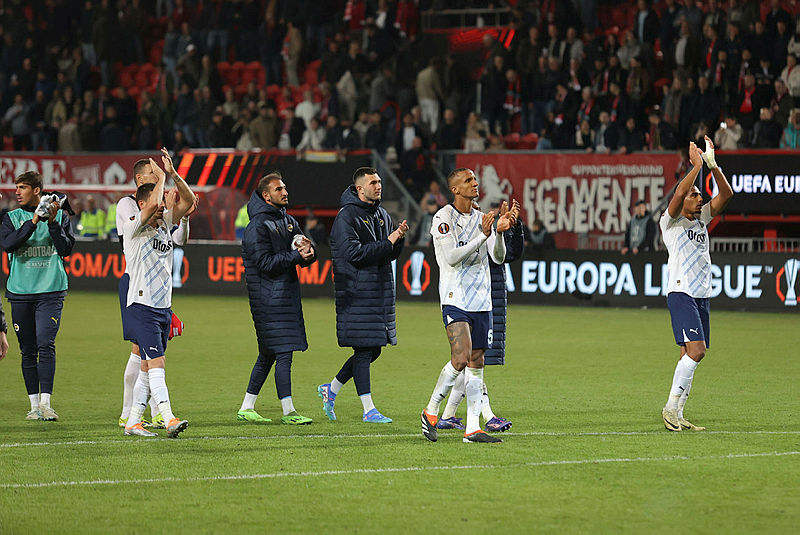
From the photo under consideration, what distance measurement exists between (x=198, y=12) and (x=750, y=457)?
27.0 m

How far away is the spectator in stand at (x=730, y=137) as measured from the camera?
2188 cm

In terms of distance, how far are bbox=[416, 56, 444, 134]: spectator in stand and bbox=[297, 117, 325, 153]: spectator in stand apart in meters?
2.22

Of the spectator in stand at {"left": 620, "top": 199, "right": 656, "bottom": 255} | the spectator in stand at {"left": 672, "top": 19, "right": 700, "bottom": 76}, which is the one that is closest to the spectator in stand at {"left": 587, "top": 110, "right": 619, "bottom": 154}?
the spectator in stand at {"left": 620, "top": 199, "right": 656, "bottom": 255}

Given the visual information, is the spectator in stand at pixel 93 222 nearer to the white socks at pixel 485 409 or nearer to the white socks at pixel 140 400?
the white socks at pixel 140 400

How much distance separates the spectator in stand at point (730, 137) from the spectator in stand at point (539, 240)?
339 cm

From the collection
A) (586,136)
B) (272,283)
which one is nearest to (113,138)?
(586,136)

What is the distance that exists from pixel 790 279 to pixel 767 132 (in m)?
2.64

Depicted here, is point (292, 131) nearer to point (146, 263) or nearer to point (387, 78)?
point (387, 78)

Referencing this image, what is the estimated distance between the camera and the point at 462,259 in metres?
9.25

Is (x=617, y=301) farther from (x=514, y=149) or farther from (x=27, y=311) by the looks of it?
(x=27, y=311)

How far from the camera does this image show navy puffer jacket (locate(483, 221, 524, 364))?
33.1 feet

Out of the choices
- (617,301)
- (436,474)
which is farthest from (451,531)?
(617,301)

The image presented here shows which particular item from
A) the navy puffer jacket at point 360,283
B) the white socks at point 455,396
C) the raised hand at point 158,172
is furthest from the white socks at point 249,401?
the raised hand at point 158,172


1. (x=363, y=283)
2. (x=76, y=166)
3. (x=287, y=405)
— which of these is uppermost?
(x=76, y=166)
